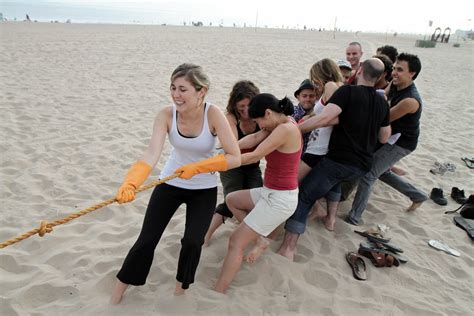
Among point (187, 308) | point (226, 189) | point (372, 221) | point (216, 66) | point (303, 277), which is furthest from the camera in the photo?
point (216, 66)

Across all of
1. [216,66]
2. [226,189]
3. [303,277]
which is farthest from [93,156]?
[216,66]

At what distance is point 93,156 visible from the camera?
4.38 meters

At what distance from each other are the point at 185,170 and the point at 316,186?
4.08ft

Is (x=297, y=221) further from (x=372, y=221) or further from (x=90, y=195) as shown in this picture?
(x=90, y=195)

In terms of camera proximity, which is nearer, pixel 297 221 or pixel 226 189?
pixel 297 221

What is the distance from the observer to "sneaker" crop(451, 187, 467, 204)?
12.7 ft

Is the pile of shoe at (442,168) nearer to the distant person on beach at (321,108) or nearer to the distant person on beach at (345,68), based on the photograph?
the distant person on beach at (345,68)

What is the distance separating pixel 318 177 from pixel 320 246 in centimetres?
63

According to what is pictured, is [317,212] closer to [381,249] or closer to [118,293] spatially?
[381,249]

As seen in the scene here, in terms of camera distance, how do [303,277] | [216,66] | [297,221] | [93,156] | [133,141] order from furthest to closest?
1. [216,66]
2. [133,141]
3. [93,156]
4. [297,221]
5. [303,277]

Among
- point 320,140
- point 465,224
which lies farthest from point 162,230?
point 465,224

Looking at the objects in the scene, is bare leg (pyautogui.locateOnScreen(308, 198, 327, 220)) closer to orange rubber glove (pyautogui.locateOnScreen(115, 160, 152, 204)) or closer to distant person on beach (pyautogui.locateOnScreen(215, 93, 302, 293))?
distant person on beach (pyautogui.locateOnScreen(215, 93, 302, 293))

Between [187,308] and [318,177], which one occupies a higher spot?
[318,177]

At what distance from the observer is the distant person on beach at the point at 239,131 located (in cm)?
281
